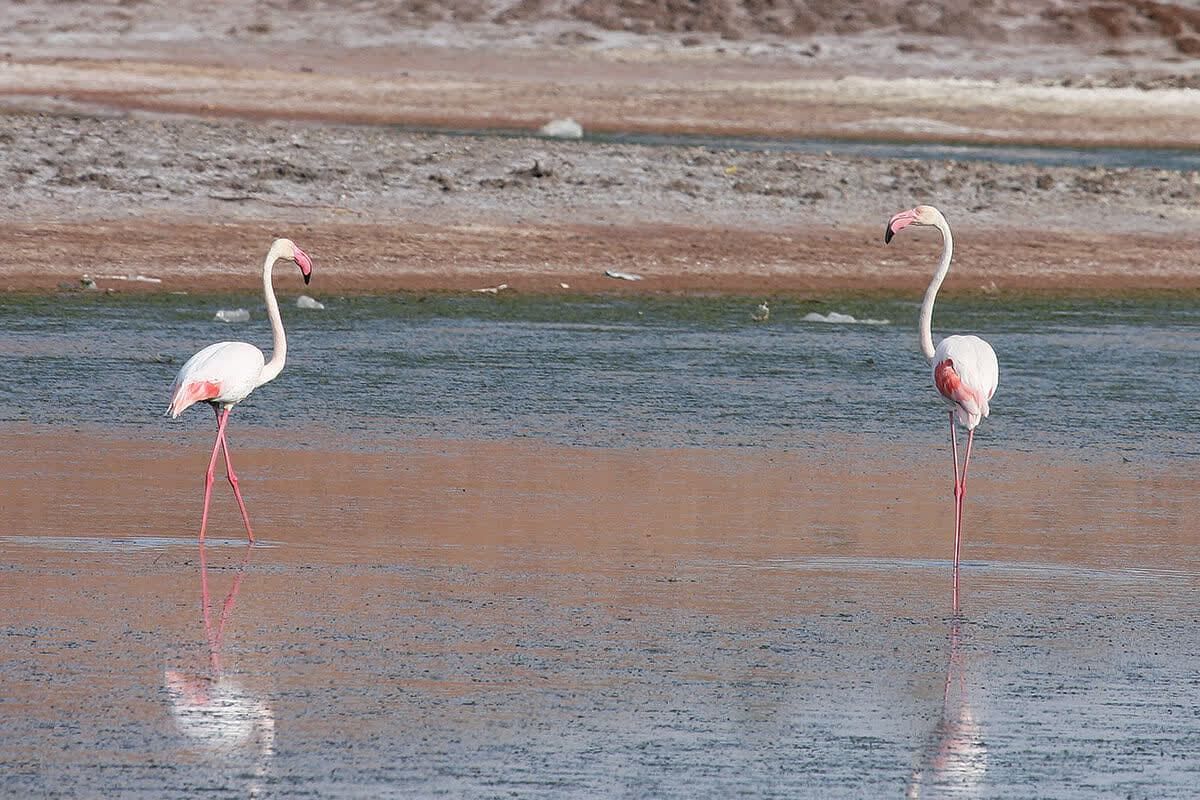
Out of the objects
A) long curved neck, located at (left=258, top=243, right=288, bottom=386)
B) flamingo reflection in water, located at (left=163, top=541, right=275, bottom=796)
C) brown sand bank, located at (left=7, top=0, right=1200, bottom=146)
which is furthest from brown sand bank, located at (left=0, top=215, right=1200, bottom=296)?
brown sand bank, located at (left=7, top=0, right=1200, bottom=146)

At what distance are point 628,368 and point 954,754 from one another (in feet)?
25.0

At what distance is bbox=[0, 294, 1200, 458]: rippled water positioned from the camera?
11.3 metres

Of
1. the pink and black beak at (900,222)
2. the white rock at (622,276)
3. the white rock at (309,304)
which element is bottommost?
the white rock at (622,276)

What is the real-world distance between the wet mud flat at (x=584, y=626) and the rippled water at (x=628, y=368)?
2.82 feet

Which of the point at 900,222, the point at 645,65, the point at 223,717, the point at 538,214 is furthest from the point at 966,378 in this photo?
the point at 645,65

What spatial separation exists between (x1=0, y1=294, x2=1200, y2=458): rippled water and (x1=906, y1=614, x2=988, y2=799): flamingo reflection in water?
179 inches

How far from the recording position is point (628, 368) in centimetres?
1325

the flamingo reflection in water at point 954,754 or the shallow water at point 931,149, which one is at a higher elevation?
the flamingo reflection in water at point 954,754

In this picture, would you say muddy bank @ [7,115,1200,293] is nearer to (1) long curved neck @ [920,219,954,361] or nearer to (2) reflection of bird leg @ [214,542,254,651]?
(1) long curved neck @ [920,219,954,361]

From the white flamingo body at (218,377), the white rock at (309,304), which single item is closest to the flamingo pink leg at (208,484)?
the white flamingo body at (218,377)

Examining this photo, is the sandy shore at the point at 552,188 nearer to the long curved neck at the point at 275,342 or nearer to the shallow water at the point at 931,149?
the shallow water at the point at 931,149

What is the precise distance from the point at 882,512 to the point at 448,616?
2.80 meters

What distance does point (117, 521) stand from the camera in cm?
848

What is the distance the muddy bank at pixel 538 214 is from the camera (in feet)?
55.4
